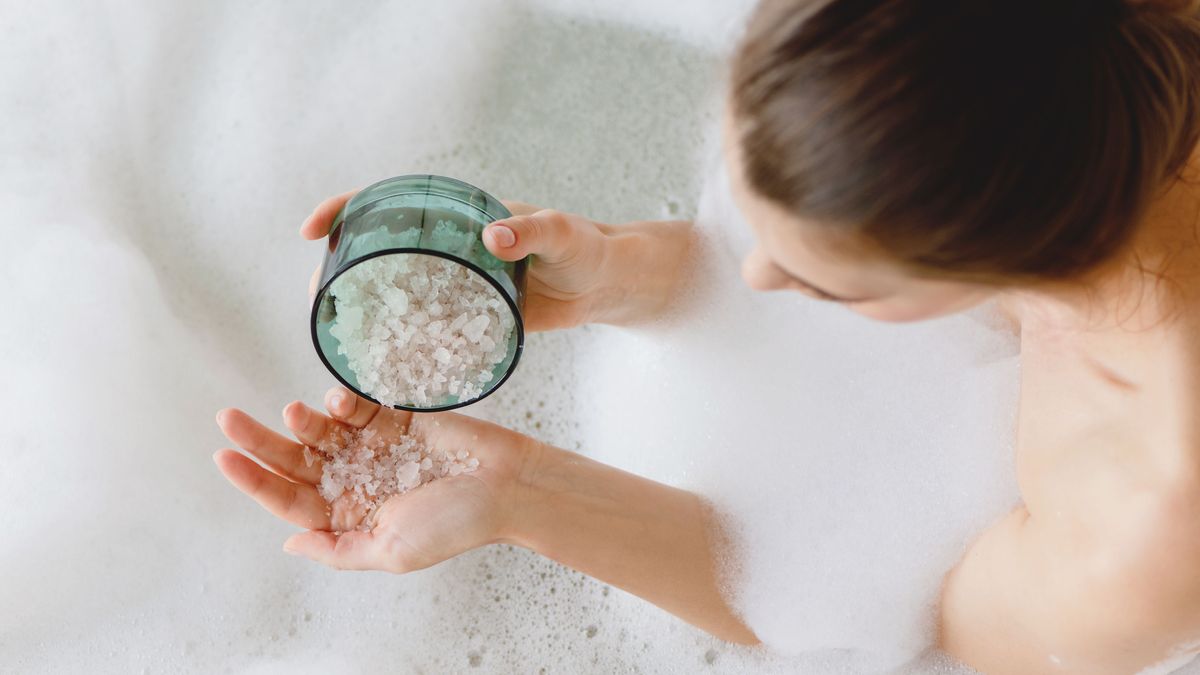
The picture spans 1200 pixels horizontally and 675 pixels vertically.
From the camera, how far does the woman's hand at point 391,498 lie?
0.86m

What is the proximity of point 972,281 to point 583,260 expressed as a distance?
0.41m

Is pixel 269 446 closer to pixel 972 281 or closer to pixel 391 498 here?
pixel 391 498

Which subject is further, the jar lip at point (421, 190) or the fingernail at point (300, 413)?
the fingernail at point (300, 413)

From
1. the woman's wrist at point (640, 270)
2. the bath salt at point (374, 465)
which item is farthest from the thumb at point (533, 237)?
the bath salt at point (374, 465)

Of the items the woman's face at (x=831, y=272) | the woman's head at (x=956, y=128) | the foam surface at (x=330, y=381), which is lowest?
the foam surface at (x=330, y=381)

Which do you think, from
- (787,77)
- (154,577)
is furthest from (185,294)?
(787,77)

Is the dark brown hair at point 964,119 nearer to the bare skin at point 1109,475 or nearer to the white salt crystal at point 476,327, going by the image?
the bare skin at point 1109,475

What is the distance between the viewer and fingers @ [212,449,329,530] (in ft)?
2.82

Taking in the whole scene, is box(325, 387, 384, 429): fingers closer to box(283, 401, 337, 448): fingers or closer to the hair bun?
box(283, 401, 337, 448): fingers

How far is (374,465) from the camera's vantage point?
916 millimetres

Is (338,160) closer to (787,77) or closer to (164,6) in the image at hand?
(164,6)

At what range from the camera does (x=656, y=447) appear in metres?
1.16

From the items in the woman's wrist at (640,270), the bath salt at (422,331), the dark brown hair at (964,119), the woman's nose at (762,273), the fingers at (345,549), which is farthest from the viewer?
the woman's wrist at (640,270)

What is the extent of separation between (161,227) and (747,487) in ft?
2.74
